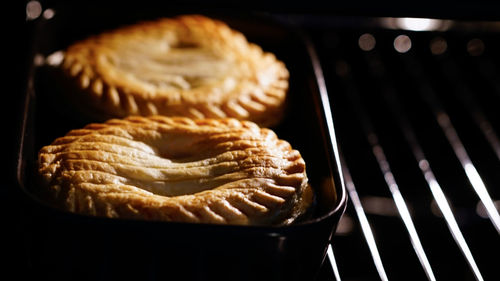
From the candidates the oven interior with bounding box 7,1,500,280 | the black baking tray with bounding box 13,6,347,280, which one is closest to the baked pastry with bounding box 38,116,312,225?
the black baking tray with bounding box 13,6,347,280

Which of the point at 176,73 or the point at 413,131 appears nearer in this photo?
the point at 176,73

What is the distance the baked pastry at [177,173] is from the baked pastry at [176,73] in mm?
122

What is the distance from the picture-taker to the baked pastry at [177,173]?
1.22 metres

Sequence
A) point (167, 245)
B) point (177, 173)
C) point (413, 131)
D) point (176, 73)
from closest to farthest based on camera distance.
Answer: point (167, 245)
point (177, 173)
point (176, 73)
point (413, 131)

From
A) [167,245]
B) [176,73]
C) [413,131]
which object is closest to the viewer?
[167,245]

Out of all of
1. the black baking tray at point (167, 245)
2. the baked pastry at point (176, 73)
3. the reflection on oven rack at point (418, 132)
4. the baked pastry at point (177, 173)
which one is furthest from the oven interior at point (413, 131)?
the black baking tray at point (167, 245)

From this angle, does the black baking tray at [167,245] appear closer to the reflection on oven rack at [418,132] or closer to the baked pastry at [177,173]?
the baked pastry at [177,173]

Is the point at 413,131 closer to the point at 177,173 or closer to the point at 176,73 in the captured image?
the point at 176,73

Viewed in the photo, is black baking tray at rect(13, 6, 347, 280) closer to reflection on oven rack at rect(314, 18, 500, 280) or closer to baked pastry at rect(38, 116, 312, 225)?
baked pastry at rect(38, 116, 312, 225)

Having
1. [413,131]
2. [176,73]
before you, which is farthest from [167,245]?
[413,131]

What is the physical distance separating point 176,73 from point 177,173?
0.49m

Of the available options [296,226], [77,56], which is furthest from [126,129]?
[296,226]

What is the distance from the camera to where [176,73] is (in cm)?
176

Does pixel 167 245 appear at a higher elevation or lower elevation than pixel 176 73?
lower
